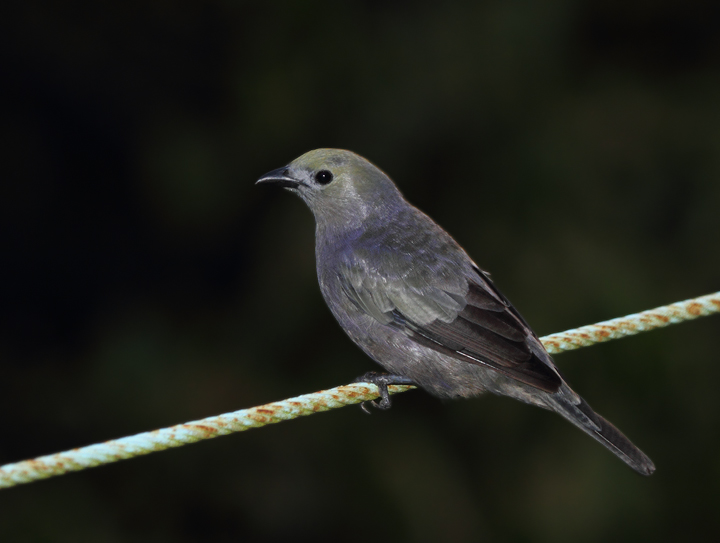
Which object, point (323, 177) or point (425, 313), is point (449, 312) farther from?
point (323, 177)

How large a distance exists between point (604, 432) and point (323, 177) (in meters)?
2.01

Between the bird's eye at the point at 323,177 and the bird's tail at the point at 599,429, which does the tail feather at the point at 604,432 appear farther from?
the bird's eye at the point at 323,177

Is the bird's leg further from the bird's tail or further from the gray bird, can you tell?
the bird's tail

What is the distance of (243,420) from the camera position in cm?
246

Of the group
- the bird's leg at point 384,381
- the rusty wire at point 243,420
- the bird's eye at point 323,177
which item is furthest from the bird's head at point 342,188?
the rusty wire at point 243,420

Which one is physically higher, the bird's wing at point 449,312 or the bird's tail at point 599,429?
the bird's wing at point 449,312

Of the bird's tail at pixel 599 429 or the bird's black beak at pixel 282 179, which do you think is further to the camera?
the bird's black beak at pixel 282 179

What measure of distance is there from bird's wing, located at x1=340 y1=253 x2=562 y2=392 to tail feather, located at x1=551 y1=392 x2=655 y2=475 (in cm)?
14

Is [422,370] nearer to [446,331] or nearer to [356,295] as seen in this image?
[446,331]

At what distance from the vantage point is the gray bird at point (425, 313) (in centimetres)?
332

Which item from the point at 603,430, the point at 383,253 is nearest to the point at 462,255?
the point at 383,253

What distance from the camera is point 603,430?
10.8 ft

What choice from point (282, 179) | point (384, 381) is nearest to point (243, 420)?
point (384, 381)

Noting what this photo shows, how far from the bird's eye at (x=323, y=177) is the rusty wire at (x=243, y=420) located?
149 centimetres
